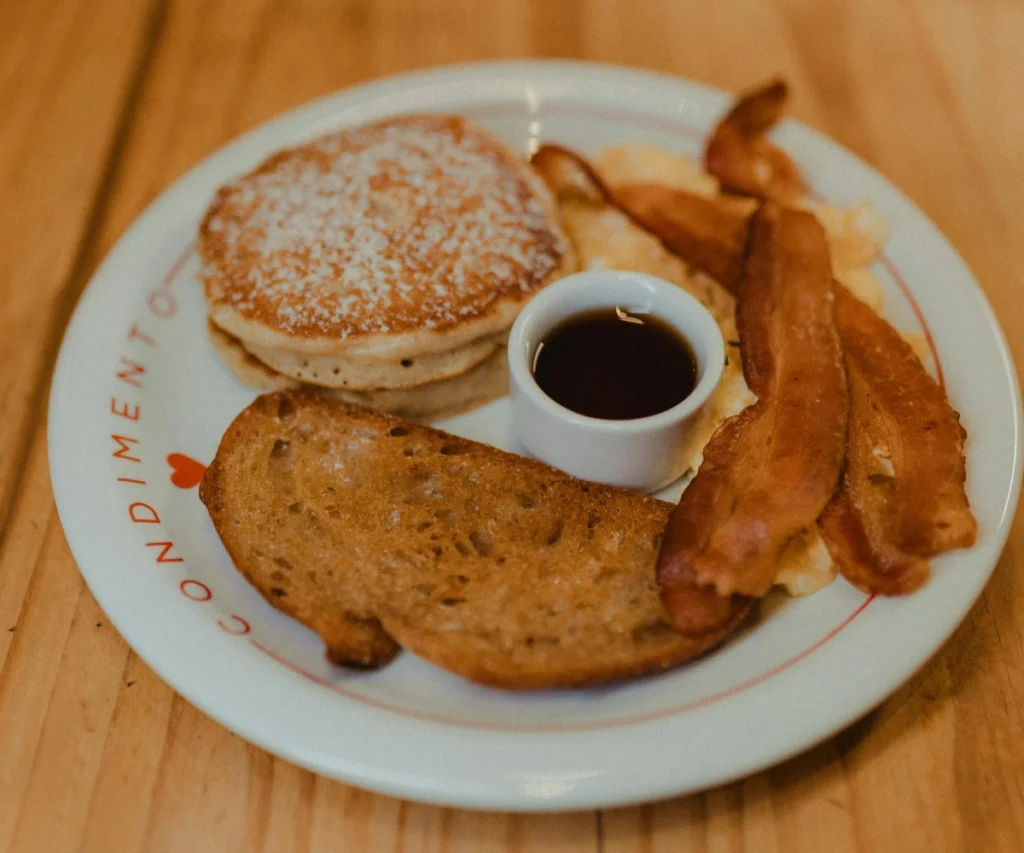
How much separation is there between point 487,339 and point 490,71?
1132 millimetres

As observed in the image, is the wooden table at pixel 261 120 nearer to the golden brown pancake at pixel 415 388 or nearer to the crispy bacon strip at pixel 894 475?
the crispy bacon strip at pixel 894 475

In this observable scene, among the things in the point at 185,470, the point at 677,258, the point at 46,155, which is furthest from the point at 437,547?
the point at 46,155

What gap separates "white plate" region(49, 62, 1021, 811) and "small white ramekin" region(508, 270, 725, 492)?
243 millimetres

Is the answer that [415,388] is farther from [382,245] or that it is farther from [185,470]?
[185,470]

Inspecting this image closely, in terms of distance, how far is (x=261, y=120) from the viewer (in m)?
2.83

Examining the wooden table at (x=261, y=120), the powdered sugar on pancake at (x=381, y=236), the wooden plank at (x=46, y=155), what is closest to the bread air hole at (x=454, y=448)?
the powdered sugar on pancake at (x=381, y=236)

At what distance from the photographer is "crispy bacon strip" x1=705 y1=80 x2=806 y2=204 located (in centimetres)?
229

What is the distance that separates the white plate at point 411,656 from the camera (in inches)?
50.7

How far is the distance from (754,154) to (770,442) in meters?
1.05

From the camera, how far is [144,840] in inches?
54.9

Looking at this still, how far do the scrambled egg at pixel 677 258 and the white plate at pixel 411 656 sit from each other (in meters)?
0.07


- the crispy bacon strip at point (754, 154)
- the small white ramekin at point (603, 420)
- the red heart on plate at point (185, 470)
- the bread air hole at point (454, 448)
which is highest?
the crispy bacon strip at point (754, 154)

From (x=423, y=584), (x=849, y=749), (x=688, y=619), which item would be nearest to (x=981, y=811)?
(x=849, y=749)

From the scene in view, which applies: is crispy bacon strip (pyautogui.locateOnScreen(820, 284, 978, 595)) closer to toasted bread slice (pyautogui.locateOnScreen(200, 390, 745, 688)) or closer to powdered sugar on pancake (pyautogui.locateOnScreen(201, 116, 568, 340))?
toasted bread slice (pyautogui.locateOnScreen(200, 390, 745, 688))
